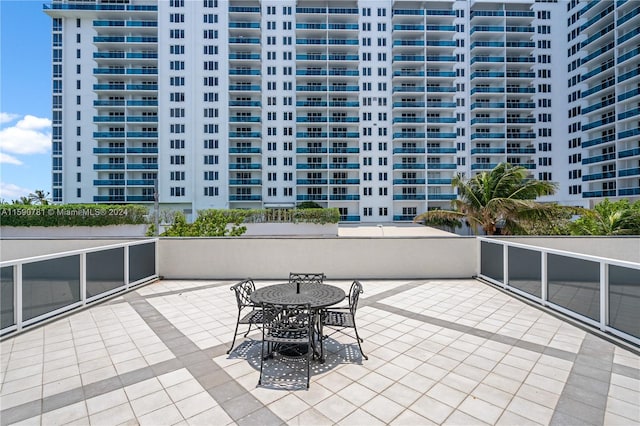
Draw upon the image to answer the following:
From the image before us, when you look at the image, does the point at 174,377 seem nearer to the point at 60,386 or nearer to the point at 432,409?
the point at 60,386

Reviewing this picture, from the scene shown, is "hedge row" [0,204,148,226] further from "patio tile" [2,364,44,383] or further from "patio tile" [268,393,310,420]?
"patio tile" [268,393,310,420]

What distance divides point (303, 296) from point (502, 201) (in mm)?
13399

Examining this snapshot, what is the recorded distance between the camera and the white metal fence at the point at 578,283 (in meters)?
4.89

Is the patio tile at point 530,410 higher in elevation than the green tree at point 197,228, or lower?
lower

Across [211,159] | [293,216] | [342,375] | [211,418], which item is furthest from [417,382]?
[211,159]

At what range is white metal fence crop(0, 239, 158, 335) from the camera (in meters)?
5.32

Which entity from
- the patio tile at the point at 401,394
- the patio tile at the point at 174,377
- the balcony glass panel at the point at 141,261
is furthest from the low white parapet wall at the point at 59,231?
the patio tile at the point at 401,394

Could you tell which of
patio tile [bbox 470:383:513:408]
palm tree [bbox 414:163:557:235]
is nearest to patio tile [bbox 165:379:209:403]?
patio tile [bbox 470:383:513:408]

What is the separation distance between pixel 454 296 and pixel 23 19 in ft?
66.2

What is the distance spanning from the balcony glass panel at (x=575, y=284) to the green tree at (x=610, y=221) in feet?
36.3

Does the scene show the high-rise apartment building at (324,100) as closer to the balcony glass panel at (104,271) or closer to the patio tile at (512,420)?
the balcony glass panel at (104,271)

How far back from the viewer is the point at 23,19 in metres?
12.1

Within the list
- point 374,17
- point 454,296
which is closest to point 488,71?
point 374,17

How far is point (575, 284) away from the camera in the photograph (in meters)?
6.02
